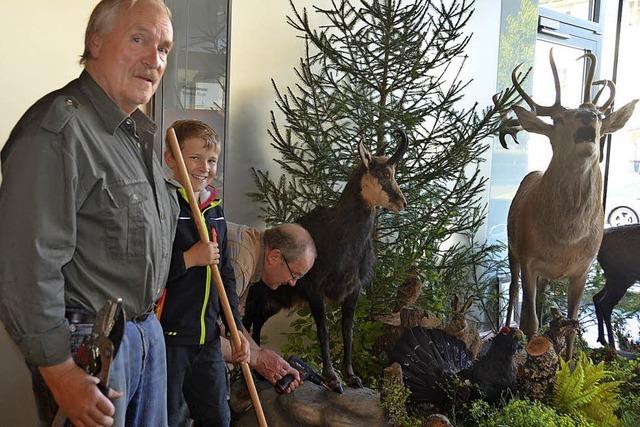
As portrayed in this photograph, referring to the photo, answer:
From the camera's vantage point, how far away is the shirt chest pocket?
5.12 ft

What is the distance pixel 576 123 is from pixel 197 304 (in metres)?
2.12

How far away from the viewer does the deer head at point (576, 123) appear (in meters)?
3.32

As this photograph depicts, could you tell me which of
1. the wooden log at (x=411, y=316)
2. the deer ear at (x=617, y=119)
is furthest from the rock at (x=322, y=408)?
the deer ear at (x=617, y=119)

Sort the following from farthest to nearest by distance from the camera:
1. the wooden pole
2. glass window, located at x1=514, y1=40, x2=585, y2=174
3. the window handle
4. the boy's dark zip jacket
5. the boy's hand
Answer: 1. glass window, located at x1=514, y1=40, x2=585, y2=174
2. the window handle
3. the boy's dark zip jacket
4. the boy's hand
5. the wooden pole

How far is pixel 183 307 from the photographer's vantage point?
235 cm

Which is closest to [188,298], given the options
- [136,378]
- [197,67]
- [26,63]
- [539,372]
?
[136,378]

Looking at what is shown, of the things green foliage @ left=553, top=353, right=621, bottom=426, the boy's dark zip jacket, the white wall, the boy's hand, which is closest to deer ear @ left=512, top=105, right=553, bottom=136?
green foliage @ left=553, top=353, right=621, bottom=426

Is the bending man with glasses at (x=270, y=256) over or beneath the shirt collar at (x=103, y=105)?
beneath

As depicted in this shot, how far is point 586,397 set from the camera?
128 inches

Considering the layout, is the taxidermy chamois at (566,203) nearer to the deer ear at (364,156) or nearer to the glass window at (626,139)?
the deer ear at (364,156)

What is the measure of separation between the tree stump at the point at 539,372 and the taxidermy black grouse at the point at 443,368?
59 millimetres

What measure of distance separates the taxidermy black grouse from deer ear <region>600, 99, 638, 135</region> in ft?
4.09

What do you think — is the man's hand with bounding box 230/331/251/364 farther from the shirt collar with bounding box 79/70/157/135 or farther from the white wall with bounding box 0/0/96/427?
the white wall with bounding box 0/0/96/427

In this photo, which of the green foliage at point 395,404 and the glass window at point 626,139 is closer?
the green foliage at point 395,404
